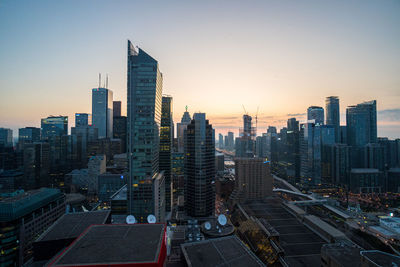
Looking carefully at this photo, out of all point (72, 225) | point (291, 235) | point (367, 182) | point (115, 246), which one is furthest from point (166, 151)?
point (367, 182)

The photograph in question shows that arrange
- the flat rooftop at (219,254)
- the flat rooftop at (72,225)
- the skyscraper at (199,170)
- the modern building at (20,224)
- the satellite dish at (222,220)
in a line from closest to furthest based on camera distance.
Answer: the flat rooftop at (219,254)
the flat rooftop at (72,225)
the modern building at (20,224)
the satellite dish at (222,220)
the skyscraper at (199,170)

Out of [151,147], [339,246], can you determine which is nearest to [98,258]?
[151,147]

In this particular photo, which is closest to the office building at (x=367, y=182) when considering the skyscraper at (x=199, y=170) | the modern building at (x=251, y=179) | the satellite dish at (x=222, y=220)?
the modern building at (x=251, y=179)

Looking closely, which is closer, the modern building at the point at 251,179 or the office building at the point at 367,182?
the modern building at the point at 251,179

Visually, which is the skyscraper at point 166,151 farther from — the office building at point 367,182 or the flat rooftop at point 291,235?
the office building at point 367,182

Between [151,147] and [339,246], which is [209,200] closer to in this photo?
[151,147]

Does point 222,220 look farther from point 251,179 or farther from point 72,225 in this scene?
point 251,179

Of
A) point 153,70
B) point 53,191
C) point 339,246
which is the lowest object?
point 339,246
